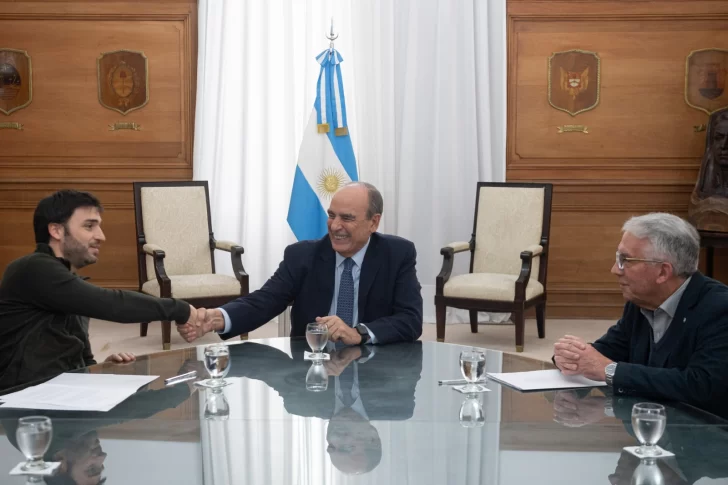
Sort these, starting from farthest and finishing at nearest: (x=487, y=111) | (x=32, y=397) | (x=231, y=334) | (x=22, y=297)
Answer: (x=487, y=111) < (x=231, y=334) < (x=22, y=297) < (x=32, y=397)

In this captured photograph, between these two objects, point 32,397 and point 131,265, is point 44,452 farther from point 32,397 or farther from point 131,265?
point 131,265

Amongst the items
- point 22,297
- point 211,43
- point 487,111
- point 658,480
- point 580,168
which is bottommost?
point 658,480

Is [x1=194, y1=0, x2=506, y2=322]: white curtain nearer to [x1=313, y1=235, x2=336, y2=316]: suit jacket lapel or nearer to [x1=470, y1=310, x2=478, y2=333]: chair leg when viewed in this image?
[x1=470, y1=310, x2=478, y2=333]: chair leg

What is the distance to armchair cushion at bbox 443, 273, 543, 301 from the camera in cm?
595

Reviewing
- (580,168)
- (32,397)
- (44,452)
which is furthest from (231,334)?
(580,168)

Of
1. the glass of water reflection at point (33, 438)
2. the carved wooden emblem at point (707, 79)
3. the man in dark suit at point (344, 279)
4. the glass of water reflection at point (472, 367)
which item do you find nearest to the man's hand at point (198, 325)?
the man in dark suit at point (344, 279)

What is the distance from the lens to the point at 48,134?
23.4ft

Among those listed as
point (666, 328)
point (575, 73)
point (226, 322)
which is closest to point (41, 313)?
point (226, 322)

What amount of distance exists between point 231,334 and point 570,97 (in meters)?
4.52

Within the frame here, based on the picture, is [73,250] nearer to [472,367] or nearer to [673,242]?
[472,367]

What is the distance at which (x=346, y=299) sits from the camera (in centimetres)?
348

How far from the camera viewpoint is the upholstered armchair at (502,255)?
599 centimetres

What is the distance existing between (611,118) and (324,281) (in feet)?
14.1

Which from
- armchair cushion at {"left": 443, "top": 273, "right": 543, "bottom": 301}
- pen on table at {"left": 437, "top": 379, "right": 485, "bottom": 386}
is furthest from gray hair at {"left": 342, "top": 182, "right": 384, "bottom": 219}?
armchair cushion at {"left": 443, "top": 273, "right": 543, "bottom": 301}
